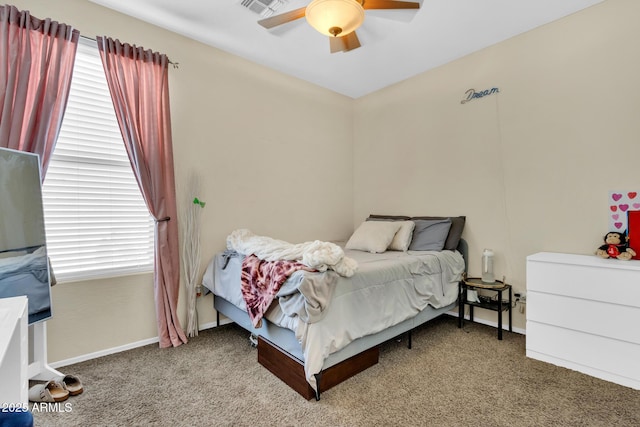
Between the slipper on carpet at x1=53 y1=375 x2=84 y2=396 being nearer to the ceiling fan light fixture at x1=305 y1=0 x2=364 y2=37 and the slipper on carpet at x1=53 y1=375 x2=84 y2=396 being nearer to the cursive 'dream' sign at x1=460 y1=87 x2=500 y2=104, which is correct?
the ceiling fan light fixture at x1=305 y1=0 x2=364 y2=37

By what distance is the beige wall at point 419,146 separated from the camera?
2.38 m

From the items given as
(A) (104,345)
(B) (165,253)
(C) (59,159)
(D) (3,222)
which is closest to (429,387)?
(B) (165,253)

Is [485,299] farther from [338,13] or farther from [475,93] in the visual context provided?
[338,13]

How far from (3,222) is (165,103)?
145cm

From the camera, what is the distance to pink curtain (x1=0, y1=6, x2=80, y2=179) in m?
1.94

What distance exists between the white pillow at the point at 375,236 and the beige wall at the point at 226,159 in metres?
0.72

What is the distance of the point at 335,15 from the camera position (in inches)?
66.9

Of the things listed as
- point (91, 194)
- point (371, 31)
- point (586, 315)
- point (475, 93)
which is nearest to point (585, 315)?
point (586, 315)

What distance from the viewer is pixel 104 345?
7.94 ft

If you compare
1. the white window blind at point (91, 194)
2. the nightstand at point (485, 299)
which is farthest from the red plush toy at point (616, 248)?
the white window blind at point (91, 194)

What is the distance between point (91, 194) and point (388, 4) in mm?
2529

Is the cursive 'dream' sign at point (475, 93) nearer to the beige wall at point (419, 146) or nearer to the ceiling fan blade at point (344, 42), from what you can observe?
the beige wall at point (419, 146)

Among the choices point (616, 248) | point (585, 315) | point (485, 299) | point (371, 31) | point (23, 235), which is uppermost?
point (371, 31)

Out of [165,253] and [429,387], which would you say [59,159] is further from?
[429,387]
